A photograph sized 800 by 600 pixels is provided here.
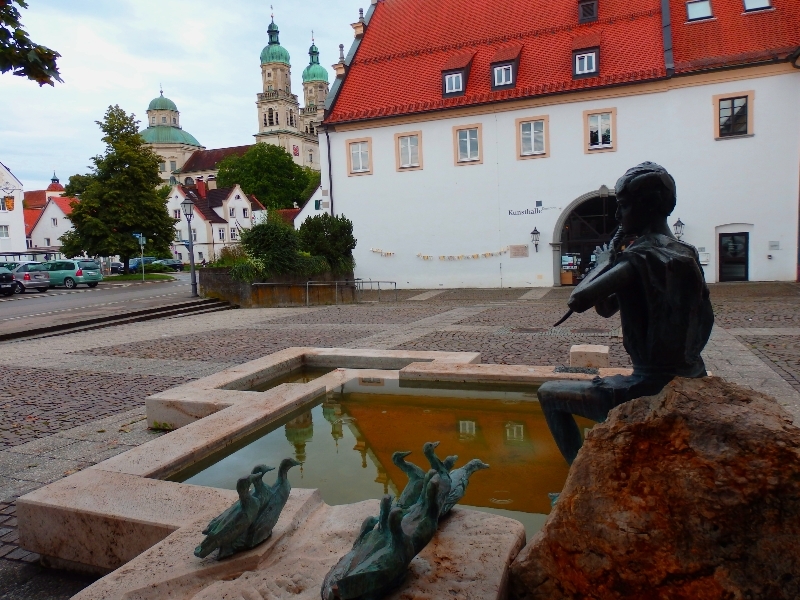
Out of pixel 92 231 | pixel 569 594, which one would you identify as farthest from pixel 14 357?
pixel 92 231

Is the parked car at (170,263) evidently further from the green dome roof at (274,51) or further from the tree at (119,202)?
the green dome roof at (274,51)

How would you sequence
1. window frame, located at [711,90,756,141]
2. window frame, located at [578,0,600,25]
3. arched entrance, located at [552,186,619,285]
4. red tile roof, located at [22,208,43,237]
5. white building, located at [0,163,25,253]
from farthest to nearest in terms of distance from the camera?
red tile roof, located at [22,208,43,237] < white building, located at [0,163,25,253] < window frame, located at [578,0,600,25] < arched entrance, located at [552,186,619,285] < window frame, located at [711,90,756,141]

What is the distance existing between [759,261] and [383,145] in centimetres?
1615

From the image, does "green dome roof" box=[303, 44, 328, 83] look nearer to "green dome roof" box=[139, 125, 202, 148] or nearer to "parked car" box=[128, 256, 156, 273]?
"green dome roof" box=[139, 125, 202, 148]

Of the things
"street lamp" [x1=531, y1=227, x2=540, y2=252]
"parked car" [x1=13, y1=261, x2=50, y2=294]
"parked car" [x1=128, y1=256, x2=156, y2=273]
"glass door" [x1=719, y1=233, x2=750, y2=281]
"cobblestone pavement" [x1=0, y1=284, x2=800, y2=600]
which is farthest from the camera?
"parked car" [x1=128, y1=256, x2=156, y2=273]

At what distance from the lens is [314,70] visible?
116 m

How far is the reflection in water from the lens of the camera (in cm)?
382

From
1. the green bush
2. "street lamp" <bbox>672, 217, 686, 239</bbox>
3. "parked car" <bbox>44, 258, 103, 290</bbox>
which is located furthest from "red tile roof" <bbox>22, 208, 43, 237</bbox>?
"street lamp" <bbox>672, 217, 686, 239</bbox>

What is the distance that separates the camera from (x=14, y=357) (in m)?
11.3

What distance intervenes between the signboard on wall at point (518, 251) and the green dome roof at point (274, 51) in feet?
306

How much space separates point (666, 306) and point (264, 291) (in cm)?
1938

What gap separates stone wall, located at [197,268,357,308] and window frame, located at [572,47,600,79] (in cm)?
1320

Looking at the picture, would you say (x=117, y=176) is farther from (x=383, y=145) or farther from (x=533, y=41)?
(x=533, y=41)

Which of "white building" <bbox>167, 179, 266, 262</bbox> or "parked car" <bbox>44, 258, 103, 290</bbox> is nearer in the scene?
"parked car" <bbox>44, 258, 103, 290</bbox>
